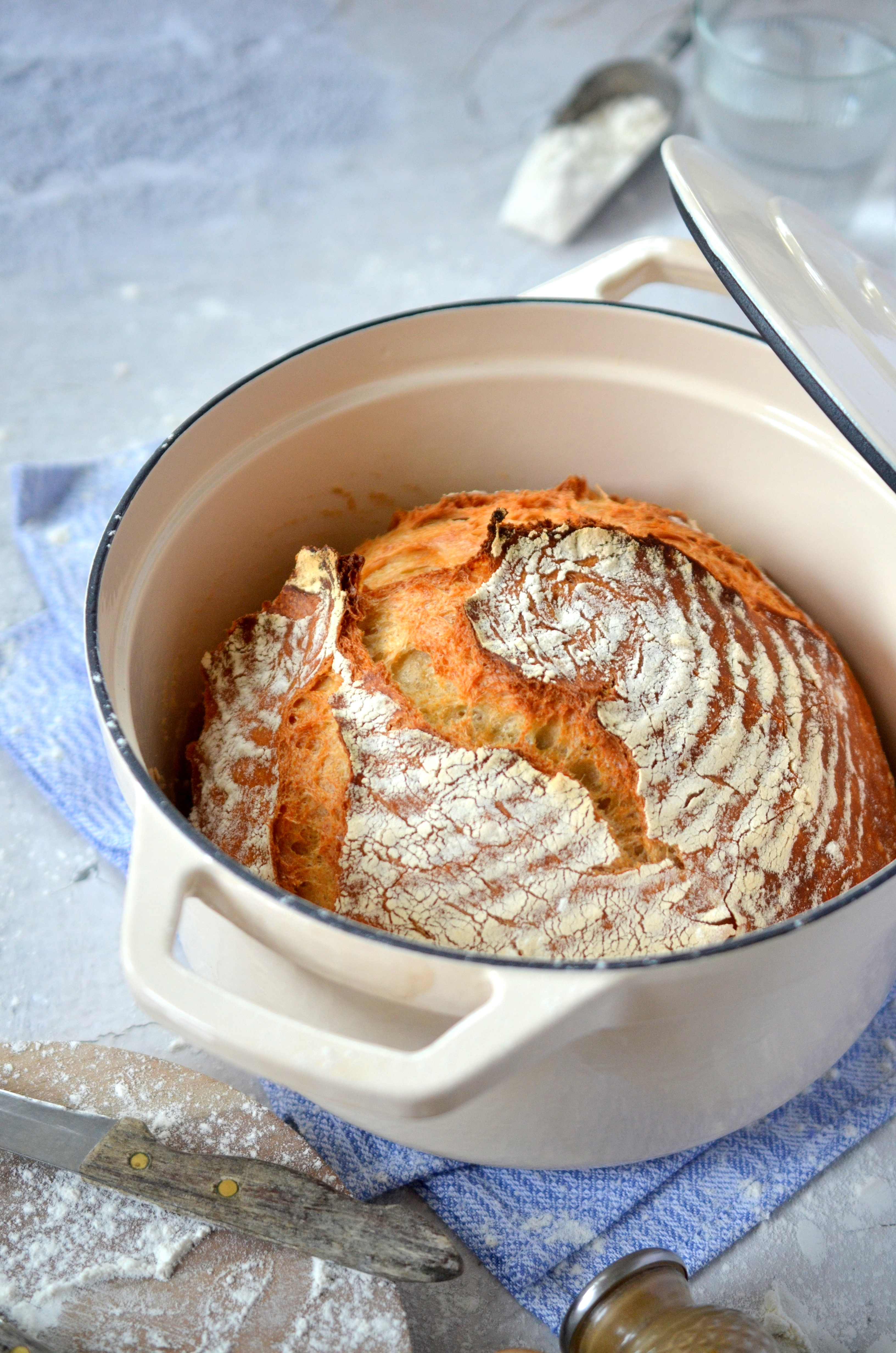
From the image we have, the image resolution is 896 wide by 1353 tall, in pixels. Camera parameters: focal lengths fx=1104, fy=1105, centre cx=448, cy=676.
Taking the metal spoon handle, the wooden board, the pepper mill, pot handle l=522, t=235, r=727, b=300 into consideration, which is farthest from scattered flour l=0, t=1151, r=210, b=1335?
the metal spoon handle

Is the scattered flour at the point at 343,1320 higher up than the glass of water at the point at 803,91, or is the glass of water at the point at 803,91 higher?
→ the glass of water at the point at 803,91

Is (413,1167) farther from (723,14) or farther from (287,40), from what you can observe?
(287,40)

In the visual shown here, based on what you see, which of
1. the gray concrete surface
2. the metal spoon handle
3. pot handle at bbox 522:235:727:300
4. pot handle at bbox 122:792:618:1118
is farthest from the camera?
the metal spoon handle

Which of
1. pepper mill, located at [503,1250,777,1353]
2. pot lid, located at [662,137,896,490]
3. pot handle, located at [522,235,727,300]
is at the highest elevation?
pot lid, located at [662,137,896,490]

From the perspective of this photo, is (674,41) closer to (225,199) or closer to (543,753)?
(225,199)

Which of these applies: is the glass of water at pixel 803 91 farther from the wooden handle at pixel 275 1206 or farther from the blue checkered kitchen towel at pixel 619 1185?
the wooden handle at pixel 275 1206

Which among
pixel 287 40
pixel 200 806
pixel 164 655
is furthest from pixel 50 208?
pixel 200 806

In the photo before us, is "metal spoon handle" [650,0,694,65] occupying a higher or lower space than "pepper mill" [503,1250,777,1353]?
higher

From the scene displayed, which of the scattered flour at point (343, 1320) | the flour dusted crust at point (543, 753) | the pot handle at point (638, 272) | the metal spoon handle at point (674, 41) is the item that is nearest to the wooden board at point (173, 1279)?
the scattered flour at point (343, 1320)

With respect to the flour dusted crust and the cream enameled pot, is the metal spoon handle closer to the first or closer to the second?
the cream enameled pot
